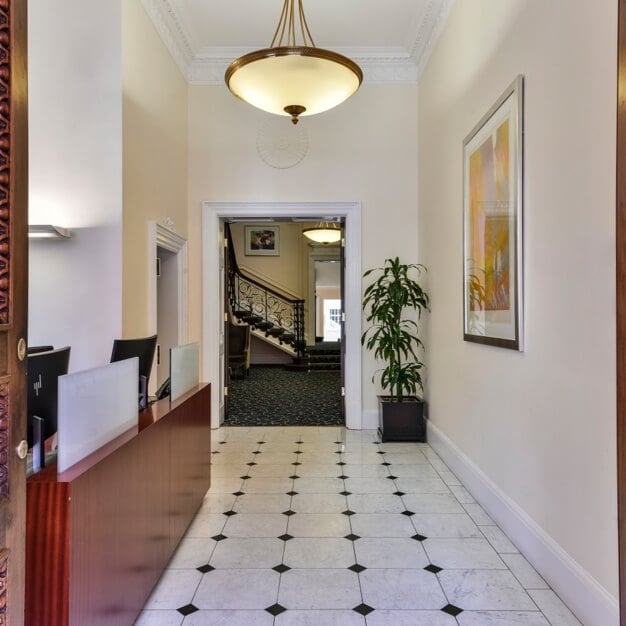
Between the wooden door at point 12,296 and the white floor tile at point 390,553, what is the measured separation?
1972 millimetres

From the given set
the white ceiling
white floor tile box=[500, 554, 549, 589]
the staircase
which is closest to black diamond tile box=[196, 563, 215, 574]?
white floor tile box=[500, 554, 549, 589]

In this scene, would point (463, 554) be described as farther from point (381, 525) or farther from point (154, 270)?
point (154, 270)

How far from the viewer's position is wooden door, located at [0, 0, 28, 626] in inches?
48.7

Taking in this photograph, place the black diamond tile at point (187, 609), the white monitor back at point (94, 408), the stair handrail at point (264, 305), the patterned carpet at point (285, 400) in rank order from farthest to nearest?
the stair handrail at point (264, 305) → the patterned carpet at point (285, 400) → the black diamond tile at point (187, 609) → the white monitor back at point (94, 408)

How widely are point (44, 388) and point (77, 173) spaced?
2.59 metres

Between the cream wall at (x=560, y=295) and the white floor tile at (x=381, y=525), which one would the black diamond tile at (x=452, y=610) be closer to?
the cream wall at (x=560, y=295)

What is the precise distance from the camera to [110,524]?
1.85 meters

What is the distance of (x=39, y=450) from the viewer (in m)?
1.72

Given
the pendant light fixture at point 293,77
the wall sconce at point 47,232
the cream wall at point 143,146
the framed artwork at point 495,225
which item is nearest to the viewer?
the framed artwork at point 495,225

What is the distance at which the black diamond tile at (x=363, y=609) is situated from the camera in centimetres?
228

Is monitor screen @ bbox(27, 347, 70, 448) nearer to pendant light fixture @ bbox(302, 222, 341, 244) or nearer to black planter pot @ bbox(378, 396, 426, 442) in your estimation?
black planter pot @ bbox(378, 396, 426, 442)

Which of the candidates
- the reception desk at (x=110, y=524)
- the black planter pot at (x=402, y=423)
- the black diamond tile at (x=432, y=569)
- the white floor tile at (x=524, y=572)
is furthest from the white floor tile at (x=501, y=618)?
the black planter pot at (x=402, y=423)

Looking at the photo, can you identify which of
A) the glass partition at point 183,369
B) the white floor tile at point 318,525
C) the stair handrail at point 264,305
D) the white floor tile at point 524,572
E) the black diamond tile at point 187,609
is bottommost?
the white floor tile at point 318,525

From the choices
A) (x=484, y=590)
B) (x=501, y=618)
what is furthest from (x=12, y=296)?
(x=484, y=590)
